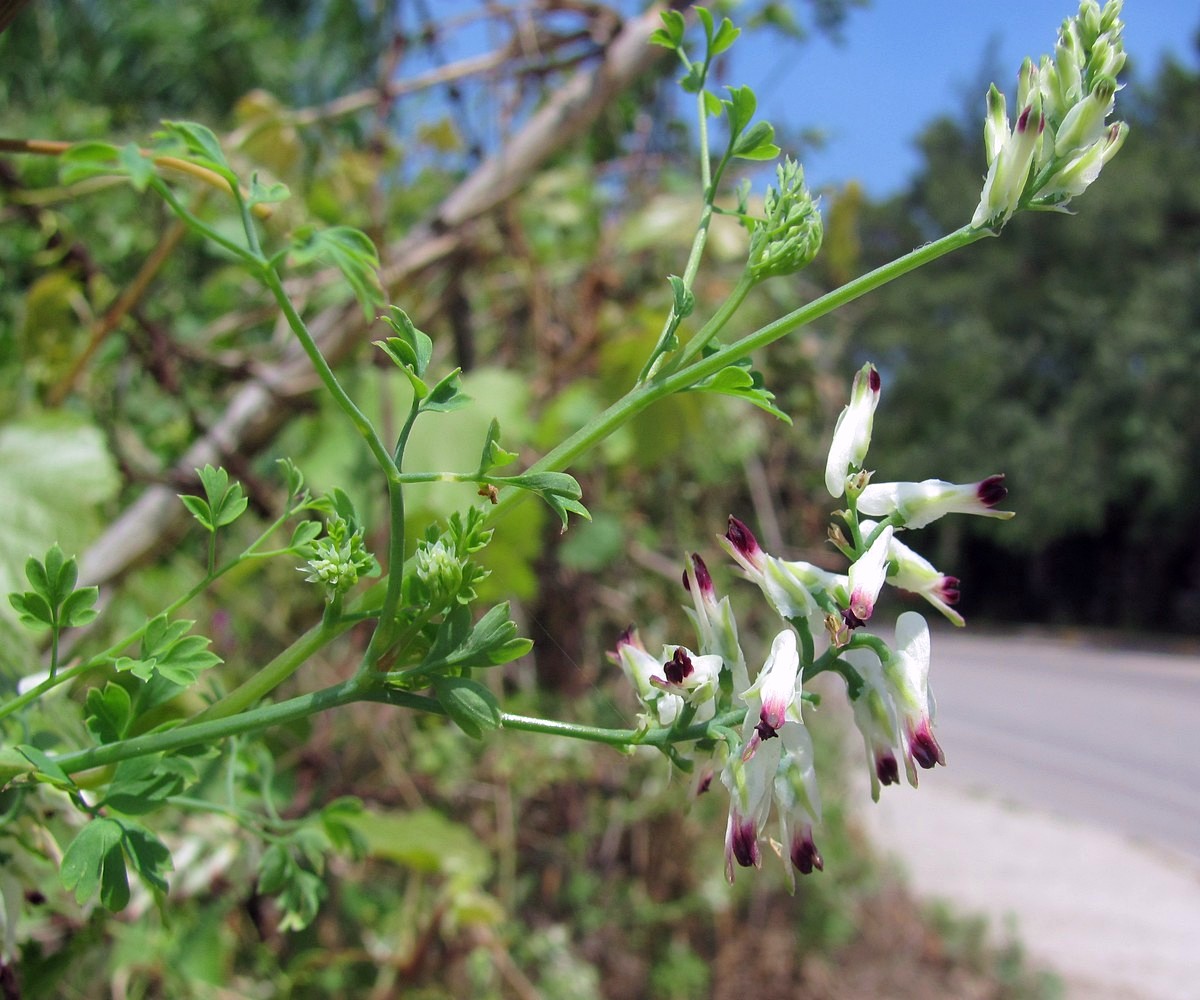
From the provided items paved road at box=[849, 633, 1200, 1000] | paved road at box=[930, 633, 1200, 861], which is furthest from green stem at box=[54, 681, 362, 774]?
paved road at box=[930, 633, 1200, 861]

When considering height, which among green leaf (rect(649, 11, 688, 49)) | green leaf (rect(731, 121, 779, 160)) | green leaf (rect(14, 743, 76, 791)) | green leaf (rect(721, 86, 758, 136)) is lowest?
green leaf (rect(14, 743, 76, 791))

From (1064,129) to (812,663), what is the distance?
27 centimetres

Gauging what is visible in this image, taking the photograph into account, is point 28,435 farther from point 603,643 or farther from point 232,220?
point 603,643

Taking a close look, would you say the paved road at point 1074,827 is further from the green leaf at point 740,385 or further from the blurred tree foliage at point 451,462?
the green leaf at point 740,385

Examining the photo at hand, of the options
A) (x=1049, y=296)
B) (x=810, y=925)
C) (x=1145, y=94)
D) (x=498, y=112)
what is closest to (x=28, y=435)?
(x=498, y=112)

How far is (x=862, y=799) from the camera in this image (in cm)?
443

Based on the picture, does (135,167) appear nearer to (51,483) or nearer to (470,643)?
(470,643)

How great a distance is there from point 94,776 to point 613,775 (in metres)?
1.99

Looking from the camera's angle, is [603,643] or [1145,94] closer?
[603,643]

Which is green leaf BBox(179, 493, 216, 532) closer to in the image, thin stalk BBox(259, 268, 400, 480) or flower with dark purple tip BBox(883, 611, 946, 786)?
thin stalk BBox(259, 268, 400, 480)

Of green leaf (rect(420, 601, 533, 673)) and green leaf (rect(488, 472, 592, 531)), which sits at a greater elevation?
green leaf (rect(488, 472, 592, 531))

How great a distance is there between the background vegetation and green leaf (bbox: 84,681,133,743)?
0.49ft

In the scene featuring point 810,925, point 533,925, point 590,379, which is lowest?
point 810,925

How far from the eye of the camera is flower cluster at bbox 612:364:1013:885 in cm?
46
